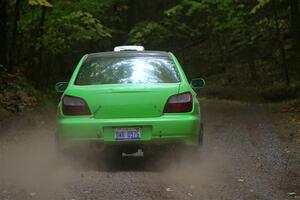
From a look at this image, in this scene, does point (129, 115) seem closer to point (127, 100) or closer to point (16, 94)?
point (127, 100)

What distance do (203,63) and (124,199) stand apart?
84.5 feet

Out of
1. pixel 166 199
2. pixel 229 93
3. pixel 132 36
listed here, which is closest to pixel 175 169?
pixel 166 199

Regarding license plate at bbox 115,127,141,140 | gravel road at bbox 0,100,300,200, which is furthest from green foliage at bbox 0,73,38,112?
license plate at bbox 115,127,141,140

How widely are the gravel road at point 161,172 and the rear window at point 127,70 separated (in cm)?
112

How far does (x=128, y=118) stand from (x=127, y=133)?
0.20 metres

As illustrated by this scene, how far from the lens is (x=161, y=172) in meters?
8.00

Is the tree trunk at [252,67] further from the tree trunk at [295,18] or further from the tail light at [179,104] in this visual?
the tail light at [179,104]

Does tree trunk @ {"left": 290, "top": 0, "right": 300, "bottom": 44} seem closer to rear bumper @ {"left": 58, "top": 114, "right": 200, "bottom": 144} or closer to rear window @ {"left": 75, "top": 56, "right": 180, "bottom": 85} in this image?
rear window @ {"left": 75, "top": 56, "right": 180, "bottom": 85}

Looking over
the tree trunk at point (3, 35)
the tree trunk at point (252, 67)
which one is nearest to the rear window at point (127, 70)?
the tree trunk at point (3, 35)

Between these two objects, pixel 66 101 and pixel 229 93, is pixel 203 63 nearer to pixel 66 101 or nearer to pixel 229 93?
pixel 229 93

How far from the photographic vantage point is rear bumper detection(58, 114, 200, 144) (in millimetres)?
7789

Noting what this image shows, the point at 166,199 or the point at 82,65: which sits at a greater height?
the point at 82,65

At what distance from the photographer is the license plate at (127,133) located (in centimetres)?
780

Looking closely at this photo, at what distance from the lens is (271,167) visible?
8.45 meters
